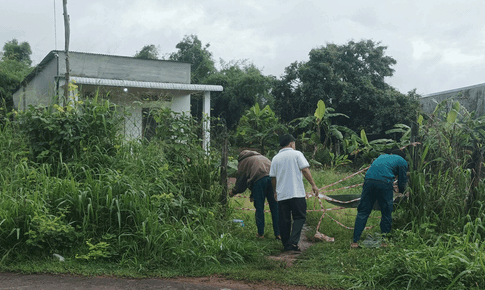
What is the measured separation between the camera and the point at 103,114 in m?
6.26

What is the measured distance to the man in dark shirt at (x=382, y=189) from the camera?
5.58 metres

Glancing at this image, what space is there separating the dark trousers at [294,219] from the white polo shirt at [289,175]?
10 cm

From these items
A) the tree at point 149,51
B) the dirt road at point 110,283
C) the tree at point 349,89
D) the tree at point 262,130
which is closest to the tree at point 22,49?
the tree at point 149,51

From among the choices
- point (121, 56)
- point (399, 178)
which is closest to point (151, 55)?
point (121, 56)

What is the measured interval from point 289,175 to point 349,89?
17.6 m

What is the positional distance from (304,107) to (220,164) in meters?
17.6

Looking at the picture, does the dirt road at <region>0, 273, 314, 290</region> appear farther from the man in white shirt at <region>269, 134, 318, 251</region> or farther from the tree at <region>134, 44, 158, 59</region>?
the tree at <region>134, 44, 158, 59</region>

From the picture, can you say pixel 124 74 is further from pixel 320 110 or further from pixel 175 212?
pixel 175 212

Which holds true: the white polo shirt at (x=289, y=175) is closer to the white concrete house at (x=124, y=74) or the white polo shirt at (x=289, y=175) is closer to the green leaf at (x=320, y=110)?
the green leaf at (x=320, y=110)

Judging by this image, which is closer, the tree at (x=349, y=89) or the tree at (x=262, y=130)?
the tree at (x=262, y=130)

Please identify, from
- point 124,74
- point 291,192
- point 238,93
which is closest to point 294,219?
point 291,192

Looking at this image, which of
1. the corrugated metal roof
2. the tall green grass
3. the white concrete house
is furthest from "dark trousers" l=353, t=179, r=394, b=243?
the corrugated metal roof

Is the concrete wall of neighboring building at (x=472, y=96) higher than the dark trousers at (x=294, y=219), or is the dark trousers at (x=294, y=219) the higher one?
the concrete wall of neighboring building at (x=472, y=96)

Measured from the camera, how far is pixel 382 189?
5562 millimetres
